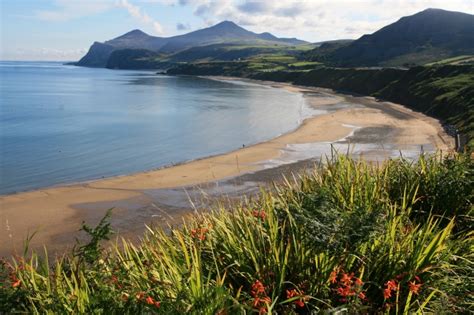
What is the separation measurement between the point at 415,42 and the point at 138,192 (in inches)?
5670

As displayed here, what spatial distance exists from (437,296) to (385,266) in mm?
605

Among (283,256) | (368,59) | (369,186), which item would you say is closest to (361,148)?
(369,186)

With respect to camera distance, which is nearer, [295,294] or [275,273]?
[295,294]

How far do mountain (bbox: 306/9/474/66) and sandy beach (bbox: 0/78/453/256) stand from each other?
280ft

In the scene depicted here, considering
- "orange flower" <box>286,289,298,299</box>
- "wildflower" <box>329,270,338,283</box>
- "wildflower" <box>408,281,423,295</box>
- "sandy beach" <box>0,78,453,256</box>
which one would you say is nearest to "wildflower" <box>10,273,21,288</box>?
"sandy beach" <box>0,78,453,256</box>

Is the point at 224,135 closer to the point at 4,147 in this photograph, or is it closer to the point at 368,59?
the point at 4,147

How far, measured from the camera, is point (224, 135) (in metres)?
46.4

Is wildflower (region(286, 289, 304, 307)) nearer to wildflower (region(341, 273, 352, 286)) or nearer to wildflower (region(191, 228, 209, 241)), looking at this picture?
wildflower (region(341, 273, 352, 286))

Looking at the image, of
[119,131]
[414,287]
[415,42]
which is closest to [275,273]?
[414,287]

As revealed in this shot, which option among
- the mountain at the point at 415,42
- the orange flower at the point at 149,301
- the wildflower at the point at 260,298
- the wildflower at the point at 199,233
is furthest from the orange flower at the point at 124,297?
the mountain at the point at 415,42

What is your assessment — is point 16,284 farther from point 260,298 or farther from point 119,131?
point 119,131

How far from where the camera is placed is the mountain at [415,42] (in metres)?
132

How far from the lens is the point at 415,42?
149 metres

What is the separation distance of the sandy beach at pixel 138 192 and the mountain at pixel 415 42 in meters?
85.2
